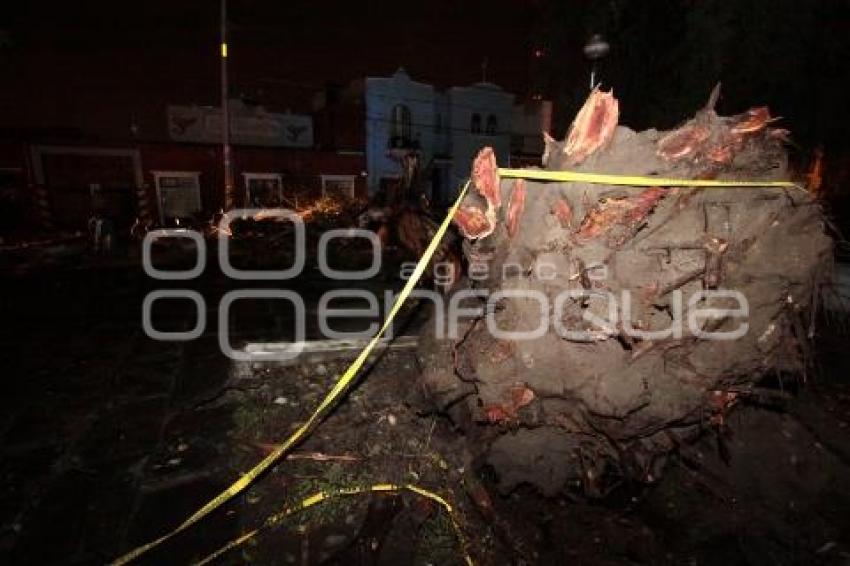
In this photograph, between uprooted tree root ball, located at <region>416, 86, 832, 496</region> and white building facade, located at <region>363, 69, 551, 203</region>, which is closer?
uprooted tree root ball, located at <region>416, 86, 832, 496</region>

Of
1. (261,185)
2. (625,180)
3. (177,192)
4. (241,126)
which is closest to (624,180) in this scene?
(625,180)

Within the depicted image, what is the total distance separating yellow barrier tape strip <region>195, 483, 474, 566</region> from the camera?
9.18 feet

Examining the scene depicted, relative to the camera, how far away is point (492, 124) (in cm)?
2977

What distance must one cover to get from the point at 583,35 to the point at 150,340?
21415 mm

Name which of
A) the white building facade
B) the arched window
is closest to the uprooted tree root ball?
the white building facade

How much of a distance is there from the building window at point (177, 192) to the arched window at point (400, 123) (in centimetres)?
1062

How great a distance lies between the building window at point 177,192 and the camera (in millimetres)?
19781

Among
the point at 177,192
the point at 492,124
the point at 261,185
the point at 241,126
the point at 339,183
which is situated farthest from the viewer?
the point at 492,124

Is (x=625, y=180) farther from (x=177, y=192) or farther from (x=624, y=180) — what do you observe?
(x=177, y=192)

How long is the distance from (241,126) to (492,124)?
1514 cm

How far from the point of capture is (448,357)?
3924 mm

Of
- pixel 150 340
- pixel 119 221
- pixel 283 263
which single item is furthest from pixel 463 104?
pixel 150 340

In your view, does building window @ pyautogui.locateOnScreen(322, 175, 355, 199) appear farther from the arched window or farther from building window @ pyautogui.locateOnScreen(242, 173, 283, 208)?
the arched window

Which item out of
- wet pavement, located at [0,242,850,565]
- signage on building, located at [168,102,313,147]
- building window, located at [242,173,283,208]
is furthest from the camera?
signage on building, located at [168,102,313,147]
